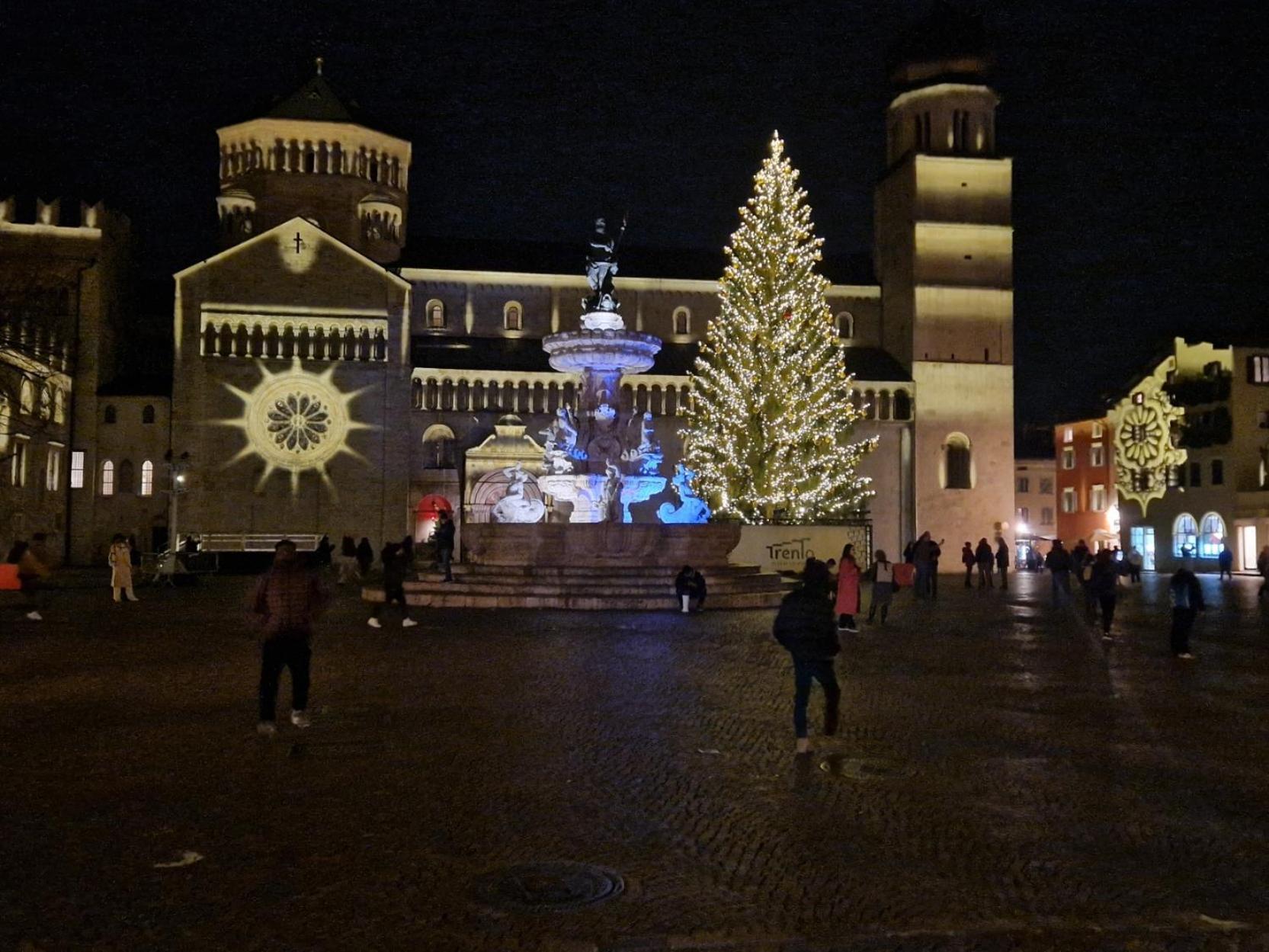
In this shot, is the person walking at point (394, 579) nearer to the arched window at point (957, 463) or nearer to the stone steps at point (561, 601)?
the stone steps at point (561, 601)

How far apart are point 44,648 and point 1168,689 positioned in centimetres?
1464

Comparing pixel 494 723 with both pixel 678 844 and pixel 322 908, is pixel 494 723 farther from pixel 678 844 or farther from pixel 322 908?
pixel 322 908

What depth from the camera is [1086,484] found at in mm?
72625

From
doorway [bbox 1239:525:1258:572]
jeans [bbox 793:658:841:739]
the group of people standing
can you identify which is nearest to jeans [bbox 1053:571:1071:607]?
the group of people standing

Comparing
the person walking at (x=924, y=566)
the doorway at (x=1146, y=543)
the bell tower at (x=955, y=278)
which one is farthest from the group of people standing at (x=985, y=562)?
the doorway at (x=1146, y=543)

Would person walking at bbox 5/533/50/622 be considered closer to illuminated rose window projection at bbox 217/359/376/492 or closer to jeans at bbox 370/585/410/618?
jeans at bbox 370/585/410/618

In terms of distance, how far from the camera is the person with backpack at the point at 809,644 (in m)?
9.34

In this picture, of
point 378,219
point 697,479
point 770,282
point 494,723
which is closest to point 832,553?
point 697,479

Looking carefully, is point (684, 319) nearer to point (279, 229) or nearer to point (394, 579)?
point (279, 229)

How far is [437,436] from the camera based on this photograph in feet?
190

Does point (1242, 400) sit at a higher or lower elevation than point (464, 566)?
higher

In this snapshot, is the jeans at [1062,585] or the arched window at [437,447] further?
the arched window at [437,447]

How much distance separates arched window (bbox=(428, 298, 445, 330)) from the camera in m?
62.6

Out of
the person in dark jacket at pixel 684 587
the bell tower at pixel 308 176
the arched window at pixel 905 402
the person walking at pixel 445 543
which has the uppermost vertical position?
the bell tower at pixel 308 176
